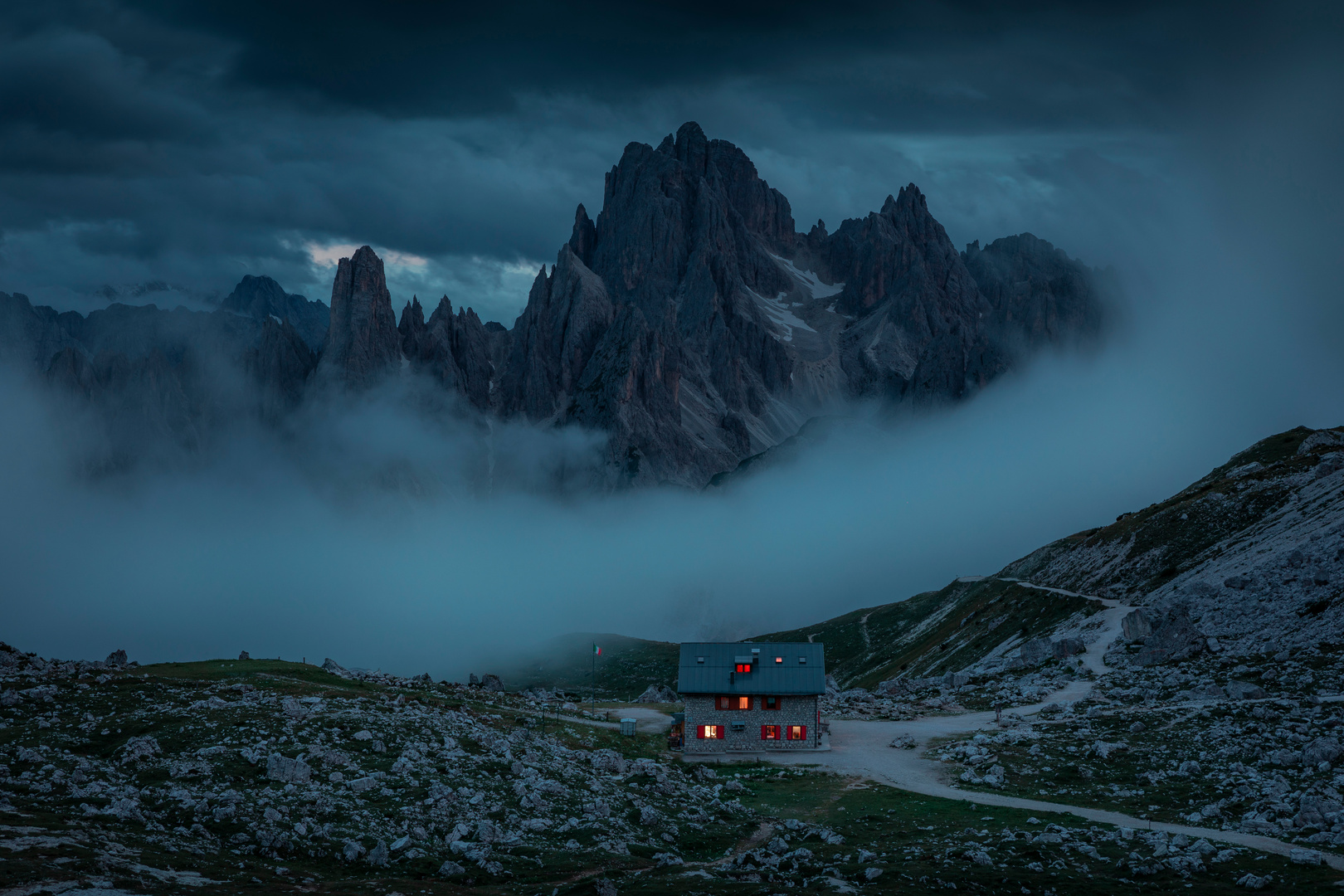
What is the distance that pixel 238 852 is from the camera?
37625 millimetres

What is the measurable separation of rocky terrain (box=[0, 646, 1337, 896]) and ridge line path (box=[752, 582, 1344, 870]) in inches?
83.9

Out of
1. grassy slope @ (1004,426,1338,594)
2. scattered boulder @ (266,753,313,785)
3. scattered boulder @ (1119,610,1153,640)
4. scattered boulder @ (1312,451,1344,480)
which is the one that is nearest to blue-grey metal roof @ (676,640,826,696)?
scattered boulder @ (266,753,313,785)

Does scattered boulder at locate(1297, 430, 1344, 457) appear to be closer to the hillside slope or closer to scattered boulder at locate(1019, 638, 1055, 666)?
the hillside slope

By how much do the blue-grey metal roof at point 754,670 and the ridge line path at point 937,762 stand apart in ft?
17.6

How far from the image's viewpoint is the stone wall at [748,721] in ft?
252

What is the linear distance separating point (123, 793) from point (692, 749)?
44366 millimetres

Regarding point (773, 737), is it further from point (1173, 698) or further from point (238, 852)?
point (238, 852)

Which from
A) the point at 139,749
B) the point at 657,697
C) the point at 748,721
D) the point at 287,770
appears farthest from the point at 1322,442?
the point at 139,749

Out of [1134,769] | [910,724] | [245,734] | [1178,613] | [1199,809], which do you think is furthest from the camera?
[1178,613]

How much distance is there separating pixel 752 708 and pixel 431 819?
38.1m

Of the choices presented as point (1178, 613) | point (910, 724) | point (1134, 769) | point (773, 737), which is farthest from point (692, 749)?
point (1178, 613)

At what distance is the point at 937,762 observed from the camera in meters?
68.1

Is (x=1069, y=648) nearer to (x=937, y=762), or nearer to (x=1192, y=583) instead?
(x=1192, y=583)

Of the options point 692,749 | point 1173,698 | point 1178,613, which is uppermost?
point 1178,613
